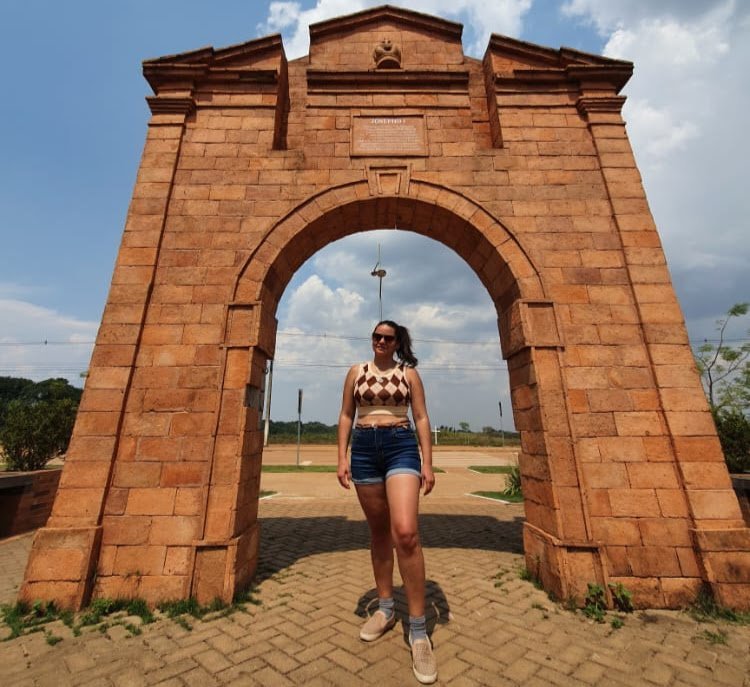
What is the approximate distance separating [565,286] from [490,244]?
3.55ft

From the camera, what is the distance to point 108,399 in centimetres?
415

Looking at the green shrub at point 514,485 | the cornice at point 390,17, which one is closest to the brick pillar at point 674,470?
the cornice at point 390,17

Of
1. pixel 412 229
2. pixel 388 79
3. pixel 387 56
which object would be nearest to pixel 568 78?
pixel 388 79

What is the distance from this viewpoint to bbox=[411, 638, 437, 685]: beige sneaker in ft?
8.05

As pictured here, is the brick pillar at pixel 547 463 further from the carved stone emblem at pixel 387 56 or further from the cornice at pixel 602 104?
the carved stone emblem at pixel 387 56

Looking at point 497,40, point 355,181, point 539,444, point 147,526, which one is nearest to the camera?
point 147,526

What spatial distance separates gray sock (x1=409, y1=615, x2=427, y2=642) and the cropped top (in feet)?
4.80

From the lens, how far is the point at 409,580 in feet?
9.07

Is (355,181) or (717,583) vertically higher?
(355,181)

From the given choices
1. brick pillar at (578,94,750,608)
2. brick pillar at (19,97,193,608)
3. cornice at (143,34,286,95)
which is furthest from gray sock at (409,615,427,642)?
cornice at (143,34,286,95)

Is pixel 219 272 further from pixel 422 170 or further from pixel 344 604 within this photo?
pixel 344 604

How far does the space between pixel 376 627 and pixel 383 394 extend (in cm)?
185

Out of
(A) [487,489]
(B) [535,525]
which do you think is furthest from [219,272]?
(A) [487,489]

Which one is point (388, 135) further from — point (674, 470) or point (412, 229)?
point (674, 470)
